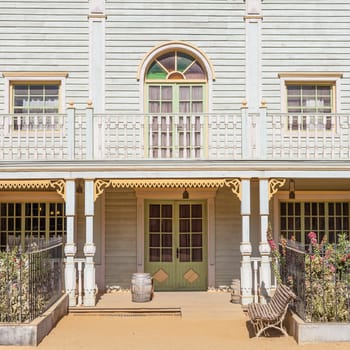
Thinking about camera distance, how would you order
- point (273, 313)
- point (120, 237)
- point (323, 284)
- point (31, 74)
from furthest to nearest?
1. point (120, 237)
2. point (31, 74)
3. point (273, 313)
4. point (323, 284)

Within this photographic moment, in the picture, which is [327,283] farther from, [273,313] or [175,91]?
[175,91]

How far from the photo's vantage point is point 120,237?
13648 millimetres

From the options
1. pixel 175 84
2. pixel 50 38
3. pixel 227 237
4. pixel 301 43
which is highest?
pixel 50 38

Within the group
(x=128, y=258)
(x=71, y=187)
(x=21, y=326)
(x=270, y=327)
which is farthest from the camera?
(x=128, y=258)

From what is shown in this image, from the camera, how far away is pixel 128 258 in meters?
13.6

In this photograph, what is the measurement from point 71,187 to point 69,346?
12.6 feet

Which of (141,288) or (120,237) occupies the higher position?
(120,237)

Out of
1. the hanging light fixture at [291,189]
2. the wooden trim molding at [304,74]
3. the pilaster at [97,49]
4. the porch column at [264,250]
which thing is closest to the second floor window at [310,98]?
the wooden trim molding at [304,74]

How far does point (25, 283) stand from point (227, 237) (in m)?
6.01

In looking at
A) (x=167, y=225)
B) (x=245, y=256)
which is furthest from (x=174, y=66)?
(x=245, y=256)

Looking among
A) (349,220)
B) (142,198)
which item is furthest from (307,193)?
(142,198)

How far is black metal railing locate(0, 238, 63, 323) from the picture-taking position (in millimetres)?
8727

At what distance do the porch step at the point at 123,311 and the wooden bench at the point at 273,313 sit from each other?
2216 millimetres

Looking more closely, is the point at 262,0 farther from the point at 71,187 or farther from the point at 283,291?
the point at 283,291
